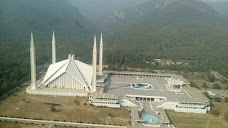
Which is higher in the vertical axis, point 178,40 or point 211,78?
point 178,40

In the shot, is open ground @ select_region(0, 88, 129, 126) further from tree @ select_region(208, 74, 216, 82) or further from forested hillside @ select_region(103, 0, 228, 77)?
forested hillside @ select_region(103, 0, 228, 77)

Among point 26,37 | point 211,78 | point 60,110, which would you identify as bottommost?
point 60,110

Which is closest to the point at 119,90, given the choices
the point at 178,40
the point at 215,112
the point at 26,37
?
the point at 215,112

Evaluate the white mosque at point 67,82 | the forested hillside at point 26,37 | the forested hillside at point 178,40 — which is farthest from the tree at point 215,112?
the forested hillside at point 26,37

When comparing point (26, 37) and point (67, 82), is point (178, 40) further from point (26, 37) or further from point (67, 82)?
point (67, 82)

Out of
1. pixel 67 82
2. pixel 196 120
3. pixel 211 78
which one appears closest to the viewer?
pixel 196 120

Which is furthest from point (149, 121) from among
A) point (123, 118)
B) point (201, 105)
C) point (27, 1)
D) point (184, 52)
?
point (27, 1)

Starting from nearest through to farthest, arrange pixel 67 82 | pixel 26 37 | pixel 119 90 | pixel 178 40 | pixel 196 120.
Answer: pixel 196 120 → pixel 67 82 → pixel 119 90 → pixel 26 37 → pixel 178 40

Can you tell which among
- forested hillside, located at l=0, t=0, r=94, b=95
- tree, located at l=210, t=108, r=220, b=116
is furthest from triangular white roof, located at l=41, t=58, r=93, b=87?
tree, located at l=210, t=108, r=220, b=116
